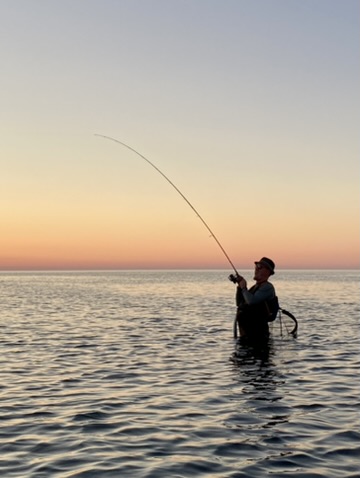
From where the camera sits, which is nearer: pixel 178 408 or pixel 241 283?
pixel 178 408

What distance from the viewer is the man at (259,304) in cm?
1759

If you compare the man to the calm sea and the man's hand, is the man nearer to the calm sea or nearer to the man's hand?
the man's hand

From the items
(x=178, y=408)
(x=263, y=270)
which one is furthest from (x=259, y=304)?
(x=178, y=408)

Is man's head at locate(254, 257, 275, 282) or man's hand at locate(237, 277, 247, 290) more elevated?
man's head at locate(254, 257, 275, 282)

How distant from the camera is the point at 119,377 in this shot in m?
13.9

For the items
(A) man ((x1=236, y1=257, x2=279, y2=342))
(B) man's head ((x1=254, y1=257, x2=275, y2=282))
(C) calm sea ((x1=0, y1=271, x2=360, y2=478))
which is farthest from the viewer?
(B) man's head ((x1=254, y1=257, x2=275, y2=282))

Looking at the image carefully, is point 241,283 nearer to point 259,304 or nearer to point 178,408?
point 259,304

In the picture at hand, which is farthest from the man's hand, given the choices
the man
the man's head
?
the man's head

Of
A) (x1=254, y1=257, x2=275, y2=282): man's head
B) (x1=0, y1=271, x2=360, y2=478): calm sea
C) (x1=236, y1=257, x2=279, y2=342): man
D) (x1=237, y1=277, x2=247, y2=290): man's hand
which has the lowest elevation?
(x1=0, y1=271, x2=360, y2=478): calm sea

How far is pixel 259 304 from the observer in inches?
703

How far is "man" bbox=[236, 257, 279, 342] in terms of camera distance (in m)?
17.6

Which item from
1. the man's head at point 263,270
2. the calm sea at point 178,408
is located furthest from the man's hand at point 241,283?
the calm sea at point 178,408

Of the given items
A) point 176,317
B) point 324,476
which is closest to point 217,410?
point 324,476

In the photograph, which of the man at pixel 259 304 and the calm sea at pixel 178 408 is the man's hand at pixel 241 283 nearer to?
the man at pixel 259 304
